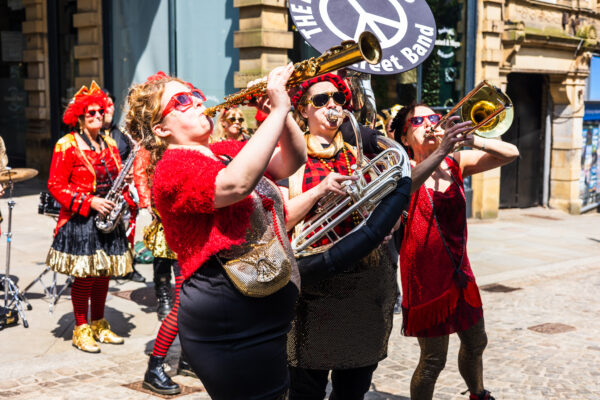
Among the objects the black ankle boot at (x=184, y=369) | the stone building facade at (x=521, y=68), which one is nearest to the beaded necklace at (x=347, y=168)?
the black ankle boot at (x=184, y=369)

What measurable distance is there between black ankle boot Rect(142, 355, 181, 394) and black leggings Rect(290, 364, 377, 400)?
1.48m

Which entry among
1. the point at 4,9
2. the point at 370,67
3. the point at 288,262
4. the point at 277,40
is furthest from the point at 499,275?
the point at 4,9

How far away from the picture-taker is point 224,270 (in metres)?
2.57

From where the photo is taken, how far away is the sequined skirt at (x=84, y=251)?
5.55 meters

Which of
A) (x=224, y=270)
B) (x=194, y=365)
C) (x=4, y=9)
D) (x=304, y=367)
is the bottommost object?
(x=304, y=367)

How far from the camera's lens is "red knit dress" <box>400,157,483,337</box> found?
3.87 meters

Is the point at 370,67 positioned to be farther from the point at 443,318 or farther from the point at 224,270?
the point at 224,270

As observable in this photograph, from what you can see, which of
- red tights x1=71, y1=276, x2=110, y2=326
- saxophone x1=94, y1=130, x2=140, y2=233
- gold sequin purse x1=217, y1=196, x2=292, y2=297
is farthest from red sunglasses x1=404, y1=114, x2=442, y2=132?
red tights x1=71, y1=276, x2=110, y2=326

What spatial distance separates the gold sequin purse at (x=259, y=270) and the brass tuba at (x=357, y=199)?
1.38 ft

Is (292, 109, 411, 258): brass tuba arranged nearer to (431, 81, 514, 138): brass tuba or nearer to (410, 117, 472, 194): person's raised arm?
(410, 117, 472, 194): person's raised arm

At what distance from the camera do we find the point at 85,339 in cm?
560

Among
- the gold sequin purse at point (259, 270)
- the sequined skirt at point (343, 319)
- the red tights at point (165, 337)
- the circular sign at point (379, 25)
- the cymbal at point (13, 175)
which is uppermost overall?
the circular sign at point (379, 25)

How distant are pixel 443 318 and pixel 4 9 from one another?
53.1 feet

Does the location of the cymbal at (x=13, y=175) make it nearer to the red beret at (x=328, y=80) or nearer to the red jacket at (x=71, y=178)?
the red jacket at (x=71, y=178)
